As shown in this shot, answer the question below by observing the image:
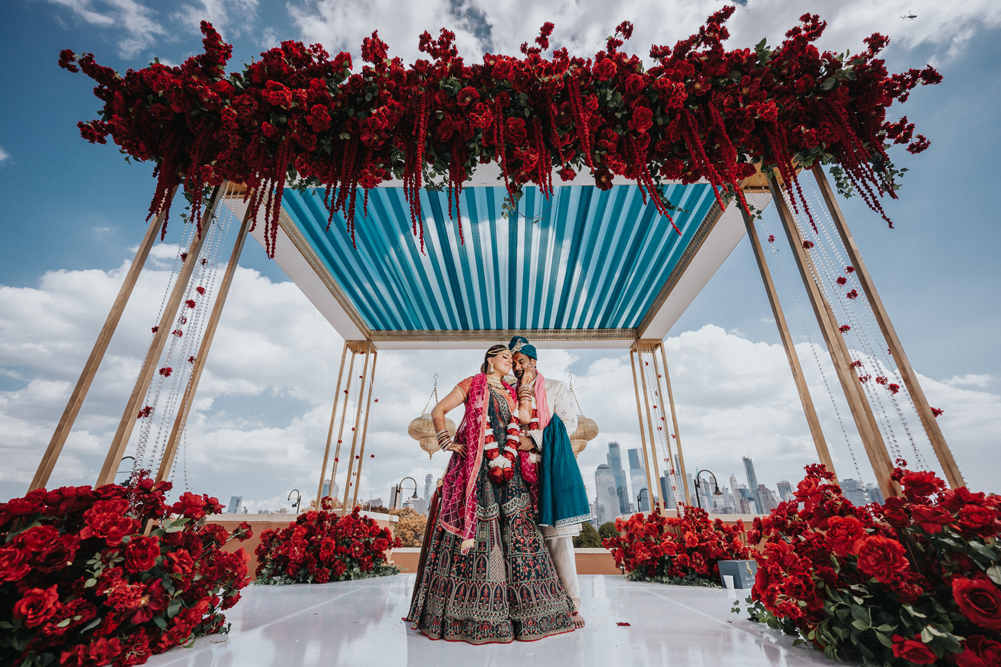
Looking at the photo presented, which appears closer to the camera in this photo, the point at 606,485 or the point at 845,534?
the point at 845,534

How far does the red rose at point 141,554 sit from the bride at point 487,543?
1.21 m

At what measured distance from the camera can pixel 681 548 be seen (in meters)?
4.29

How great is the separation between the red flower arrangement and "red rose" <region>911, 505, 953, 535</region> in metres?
4.81

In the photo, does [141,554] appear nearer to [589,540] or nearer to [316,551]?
[316,551]

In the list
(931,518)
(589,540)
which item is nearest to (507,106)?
(931,518)

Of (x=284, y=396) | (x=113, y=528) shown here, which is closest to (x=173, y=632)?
(x=113, y=528)

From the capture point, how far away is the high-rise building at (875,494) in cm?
173

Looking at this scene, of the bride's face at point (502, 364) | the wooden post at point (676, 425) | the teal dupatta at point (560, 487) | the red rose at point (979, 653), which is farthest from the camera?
the wooden post at point (676, 425)

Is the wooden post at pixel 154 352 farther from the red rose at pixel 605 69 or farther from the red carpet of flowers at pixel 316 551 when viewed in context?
the red carpet of flowers at pixel 316 551

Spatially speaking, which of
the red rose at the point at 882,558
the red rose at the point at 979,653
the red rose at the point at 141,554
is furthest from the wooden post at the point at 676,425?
the red rose at the point at 141,554

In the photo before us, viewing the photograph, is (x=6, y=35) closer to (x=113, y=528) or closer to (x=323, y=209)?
(x=323, y=209)

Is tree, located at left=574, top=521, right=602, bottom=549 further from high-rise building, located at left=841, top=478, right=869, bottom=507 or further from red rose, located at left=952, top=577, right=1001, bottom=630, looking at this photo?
red rose, located at left=952, top=577, right=1001, bottom=630

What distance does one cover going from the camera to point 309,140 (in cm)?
206

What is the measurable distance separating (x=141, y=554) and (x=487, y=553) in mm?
1444
